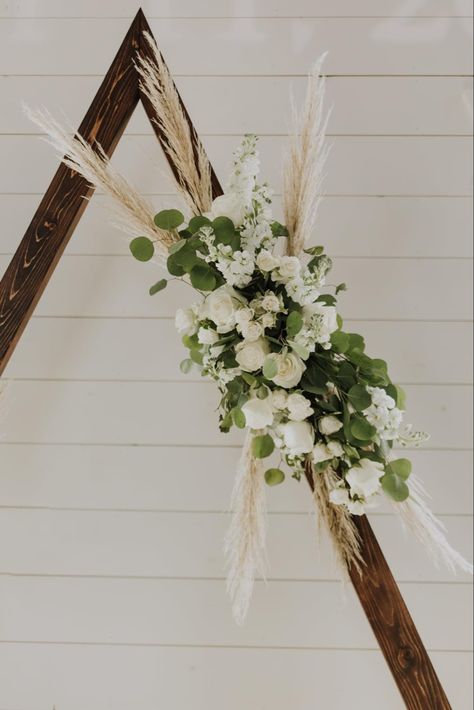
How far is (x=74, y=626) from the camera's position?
131 centimetres

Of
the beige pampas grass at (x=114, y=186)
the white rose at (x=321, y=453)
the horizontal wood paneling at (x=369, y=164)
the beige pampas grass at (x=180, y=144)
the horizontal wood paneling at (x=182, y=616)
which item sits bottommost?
the horizontal wood paneling at (x=182, y=616)

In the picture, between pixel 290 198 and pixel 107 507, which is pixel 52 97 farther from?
pixel 107 507

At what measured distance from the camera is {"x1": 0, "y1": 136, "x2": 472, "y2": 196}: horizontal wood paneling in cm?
136

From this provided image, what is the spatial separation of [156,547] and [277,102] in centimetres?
105

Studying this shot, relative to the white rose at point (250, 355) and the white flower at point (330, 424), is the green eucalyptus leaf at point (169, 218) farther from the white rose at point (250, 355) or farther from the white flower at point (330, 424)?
the white flower at point (330, 424)

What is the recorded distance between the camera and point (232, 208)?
989mm

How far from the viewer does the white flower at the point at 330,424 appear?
0.97m

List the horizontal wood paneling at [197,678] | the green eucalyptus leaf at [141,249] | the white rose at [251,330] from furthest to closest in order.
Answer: the horizontal wood paneling at [197,678]
the green eucalyptus leaf at [141,249]
the white rose at [251,330]

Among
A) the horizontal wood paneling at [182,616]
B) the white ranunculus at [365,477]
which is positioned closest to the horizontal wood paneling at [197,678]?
the horizontal wood paneling at [182,616]

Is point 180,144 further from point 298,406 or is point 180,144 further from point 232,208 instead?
point 298,406

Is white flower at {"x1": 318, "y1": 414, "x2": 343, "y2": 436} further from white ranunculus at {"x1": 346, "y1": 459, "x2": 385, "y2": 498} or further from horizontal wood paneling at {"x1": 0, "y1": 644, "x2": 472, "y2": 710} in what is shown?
horizontal wood paneling at {"x1": 0, "y1": 644, "x2": 472, "y2": 710}

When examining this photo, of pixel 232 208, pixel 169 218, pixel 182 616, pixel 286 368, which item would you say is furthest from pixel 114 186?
pixel 182 616

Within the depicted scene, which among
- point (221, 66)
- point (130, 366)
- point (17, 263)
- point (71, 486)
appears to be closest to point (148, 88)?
point (221, 66)

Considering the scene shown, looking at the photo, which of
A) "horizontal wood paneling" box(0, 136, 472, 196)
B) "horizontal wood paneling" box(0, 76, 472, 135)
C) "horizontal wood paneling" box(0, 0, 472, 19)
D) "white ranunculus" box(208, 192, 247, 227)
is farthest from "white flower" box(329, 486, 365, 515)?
"horizontal wood paneling" box(0, 0, 472, 19)
